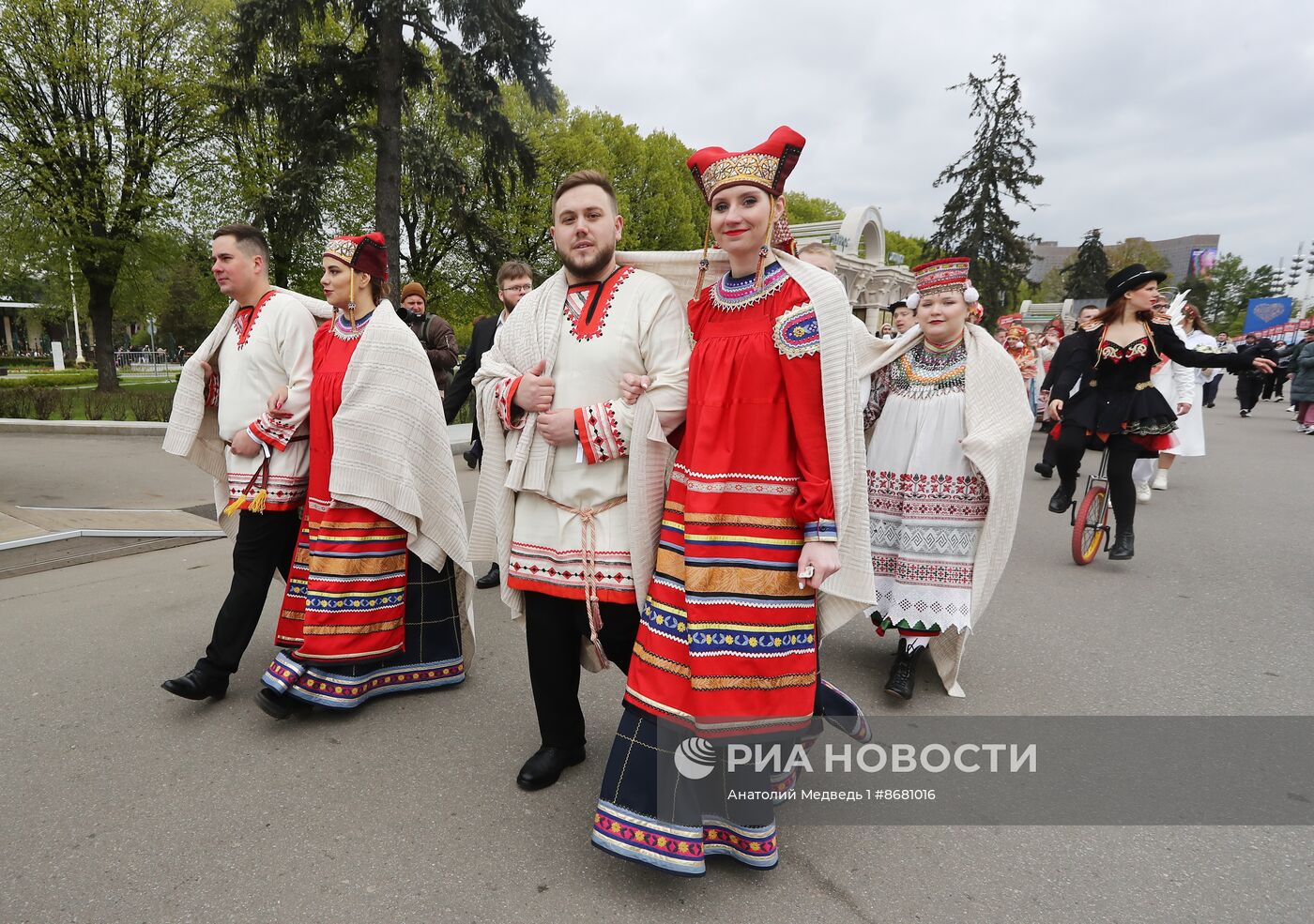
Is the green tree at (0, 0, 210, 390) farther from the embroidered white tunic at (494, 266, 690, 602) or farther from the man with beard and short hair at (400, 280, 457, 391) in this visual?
the embroidered white tunic at (494, 266, 690, 602)

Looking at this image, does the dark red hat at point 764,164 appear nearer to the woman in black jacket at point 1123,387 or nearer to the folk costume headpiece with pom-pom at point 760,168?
the folk costume headpiece with pom-pom at point 760,168

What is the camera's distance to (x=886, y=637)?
14.0ft

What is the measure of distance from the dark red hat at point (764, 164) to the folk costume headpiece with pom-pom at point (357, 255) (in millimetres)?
1680

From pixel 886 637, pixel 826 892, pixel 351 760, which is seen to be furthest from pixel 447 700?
pixel 886 637

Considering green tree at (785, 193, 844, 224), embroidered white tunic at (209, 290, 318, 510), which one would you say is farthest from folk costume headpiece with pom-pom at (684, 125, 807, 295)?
green tree at (785, 193, 844, 224)

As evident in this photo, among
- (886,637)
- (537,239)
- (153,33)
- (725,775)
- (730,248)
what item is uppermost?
(153,33)

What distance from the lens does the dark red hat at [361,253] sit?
3131 mm

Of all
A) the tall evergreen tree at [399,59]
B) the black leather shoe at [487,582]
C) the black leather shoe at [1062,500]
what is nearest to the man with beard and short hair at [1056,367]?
the black leather shoe at [1062,500]

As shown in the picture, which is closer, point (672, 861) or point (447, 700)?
point (672, 861)

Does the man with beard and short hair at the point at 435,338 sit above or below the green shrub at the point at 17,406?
above

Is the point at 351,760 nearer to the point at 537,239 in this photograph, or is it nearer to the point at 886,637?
the point at 886,637

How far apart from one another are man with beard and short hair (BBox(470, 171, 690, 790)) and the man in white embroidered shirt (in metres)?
1.20

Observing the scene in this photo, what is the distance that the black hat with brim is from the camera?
4.79 meters

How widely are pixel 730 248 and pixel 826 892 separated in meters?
1.89
